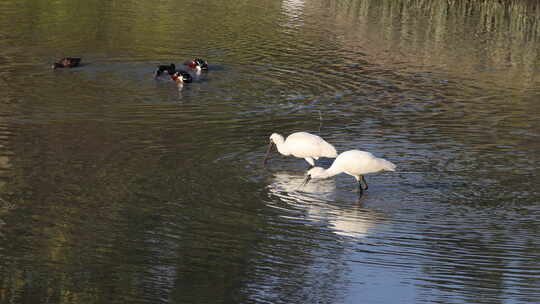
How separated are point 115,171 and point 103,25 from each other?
14.5m

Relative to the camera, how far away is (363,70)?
889 inches

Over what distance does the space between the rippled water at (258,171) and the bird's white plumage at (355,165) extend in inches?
11.9

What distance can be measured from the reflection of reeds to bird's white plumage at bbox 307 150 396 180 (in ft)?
32.6

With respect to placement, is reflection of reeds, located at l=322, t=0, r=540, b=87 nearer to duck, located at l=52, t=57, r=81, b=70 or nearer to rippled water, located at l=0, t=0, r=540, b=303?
rippled water, located at l=0, t=0, r=540, b=303

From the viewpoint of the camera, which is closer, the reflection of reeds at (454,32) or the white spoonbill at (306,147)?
the white spoonbill at (306,147)

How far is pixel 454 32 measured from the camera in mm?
28750

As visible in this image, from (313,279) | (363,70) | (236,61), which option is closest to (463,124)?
(363,70)

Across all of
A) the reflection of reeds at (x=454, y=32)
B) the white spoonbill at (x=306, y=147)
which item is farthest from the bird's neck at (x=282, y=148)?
the reflection of reeds at (x=454, y=32)

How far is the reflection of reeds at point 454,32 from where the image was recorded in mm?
24578

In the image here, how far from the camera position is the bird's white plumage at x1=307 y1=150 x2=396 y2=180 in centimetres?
1295

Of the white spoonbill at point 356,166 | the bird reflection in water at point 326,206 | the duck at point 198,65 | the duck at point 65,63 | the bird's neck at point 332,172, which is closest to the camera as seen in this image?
the bird reflection in water at point 326,206

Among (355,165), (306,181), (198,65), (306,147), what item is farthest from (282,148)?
(198,65)

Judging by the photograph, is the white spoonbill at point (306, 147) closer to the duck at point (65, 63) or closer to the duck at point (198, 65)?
the duck at point (198, 65)

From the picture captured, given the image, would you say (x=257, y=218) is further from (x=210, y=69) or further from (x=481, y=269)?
(x=210, y=69)
